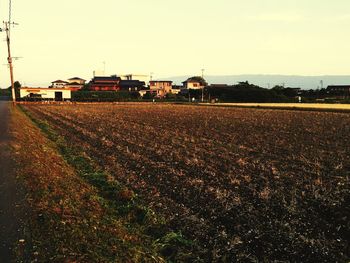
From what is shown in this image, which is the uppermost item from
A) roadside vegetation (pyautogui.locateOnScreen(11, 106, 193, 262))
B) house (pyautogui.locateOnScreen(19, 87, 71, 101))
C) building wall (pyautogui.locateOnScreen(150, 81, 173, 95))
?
building wall (pyautogui.locateOnScreen(150, 81, 173, 95))

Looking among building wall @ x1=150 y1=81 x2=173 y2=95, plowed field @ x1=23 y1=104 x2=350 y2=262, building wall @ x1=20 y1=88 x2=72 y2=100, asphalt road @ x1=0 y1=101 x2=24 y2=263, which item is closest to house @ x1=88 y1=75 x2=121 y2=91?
building wall @ x1=150 y1=81 x2=173 y2=95

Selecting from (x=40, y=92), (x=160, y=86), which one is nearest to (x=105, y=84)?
(x=160, y=86)

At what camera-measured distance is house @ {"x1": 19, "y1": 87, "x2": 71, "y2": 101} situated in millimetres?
83188

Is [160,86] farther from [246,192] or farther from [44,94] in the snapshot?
[246,192]

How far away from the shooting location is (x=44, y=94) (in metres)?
84.1

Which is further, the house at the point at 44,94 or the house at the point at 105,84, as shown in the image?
the house at the point at 105,84

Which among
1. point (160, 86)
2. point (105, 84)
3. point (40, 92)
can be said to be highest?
point (105, 84)

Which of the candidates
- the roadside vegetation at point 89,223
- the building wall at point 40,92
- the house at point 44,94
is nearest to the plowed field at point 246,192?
the roadside vegetation at point 89,223

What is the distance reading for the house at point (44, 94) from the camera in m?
83.2

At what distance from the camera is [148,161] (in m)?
12.7

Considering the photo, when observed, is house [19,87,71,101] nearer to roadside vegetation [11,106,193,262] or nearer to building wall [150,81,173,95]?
building wall [150,81,173,95]

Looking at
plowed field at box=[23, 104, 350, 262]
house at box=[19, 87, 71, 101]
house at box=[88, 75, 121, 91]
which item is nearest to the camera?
plowed field at box=[23, 104, 350, 262]

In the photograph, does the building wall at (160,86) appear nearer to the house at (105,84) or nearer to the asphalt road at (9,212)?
the house at (105,84)

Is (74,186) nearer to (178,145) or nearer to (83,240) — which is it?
(83,240)
